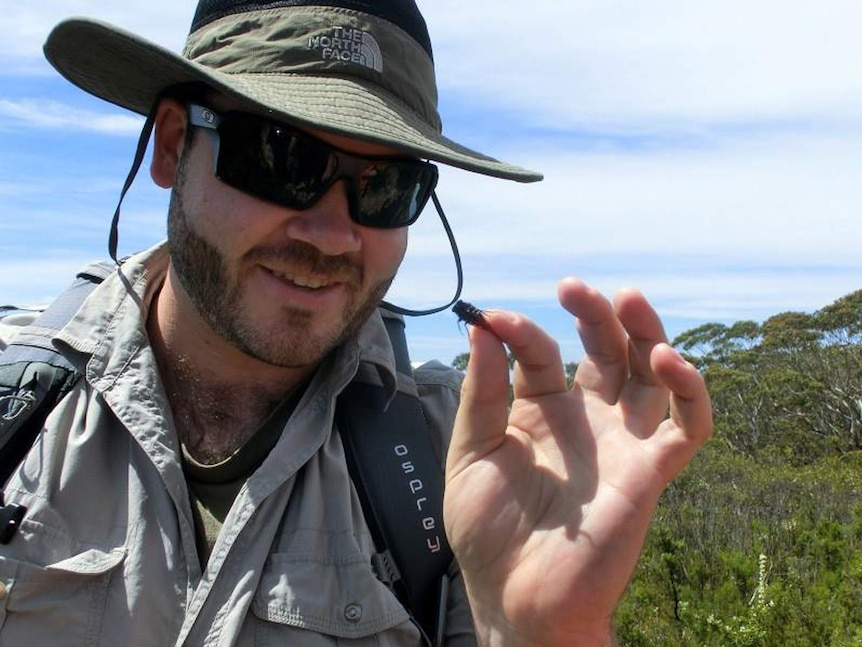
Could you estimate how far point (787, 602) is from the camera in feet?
14.4

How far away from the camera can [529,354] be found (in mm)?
1491

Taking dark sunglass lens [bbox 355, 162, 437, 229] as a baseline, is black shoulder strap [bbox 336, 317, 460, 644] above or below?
below

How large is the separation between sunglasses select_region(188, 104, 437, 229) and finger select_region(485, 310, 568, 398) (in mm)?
602

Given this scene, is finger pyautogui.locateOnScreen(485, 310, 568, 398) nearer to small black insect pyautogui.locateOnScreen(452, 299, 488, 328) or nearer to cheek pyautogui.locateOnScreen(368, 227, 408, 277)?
small black insect pyautogui.locateOnScreen(452, 299, 488, 328)

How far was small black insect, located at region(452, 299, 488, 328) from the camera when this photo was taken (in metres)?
1.46

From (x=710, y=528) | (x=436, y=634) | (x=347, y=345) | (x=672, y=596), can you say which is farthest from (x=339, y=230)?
(x=710, y=528)

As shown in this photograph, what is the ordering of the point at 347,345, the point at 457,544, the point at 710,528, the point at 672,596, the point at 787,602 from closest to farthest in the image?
the point at 457,544
the point at 347,345
the point at 787,602
the point at 672,596
the point at 710,528

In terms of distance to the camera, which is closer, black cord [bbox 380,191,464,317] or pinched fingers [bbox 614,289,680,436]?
pinched fingers [bbox 614,289,680,436]

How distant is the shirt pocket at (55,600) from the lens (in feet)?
5.32

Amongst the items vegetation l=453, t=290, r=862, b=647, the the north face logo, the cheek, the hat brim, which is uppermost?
the the north face logo

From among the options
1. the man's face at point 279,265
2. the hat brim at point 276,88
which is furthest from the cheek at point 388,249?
the hat brim at point 276,88

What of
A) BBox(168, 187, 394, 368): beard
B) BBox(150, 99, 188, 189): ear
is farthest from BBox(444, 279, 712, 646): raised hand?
BBox(150, 99, 188, 189): ear

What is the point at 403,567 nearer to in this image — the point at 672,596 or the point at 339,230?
the point at 339,230

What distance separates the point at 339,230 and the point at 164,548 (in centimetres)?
76
